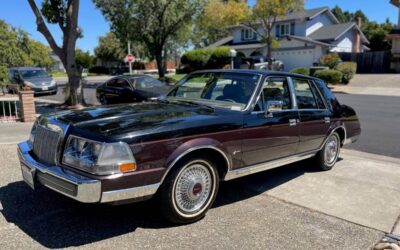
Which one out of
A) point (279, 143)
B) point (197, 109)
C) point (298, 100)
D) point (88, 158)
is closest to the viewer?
point (88, 158)

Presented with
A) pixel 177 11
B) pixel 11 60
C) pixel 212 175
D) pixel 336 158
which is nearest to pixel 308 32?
pixel 177 11

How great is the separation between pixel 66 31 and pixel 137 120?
10777 millimetres

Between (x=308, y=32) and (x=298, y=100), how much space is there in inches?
1520

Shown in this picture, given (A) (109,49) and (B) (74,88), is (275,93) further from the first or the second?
(A) (109,49)

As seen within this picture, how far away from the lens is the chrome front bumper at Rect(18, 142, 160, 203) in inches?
137

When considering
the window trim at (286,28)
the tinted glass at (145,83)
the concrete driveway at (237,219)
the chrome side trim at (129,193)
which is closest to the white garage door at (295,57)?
the window trim at (286,28)

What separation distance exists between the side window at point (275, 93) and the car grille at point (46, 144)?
2.38 metres

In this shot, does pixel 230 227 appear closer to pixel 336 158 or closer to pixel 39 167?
pixel 39 167

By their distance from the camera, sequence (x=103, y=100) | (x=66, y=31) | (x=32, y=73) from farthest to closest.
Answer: (x=32, y=73), (x=103, y=100), (x=66, y=31)

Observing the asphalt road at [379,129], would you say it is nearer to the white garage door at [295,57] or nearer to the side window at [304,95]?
the side window at [304,95]

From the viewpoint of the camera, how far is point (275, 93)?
5297 mm

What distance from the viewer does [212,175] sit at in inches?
171

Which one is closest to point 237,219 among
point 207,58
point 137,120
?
point 137,120

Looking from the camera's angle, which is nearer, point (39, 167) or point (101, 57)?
point (39, 167)
